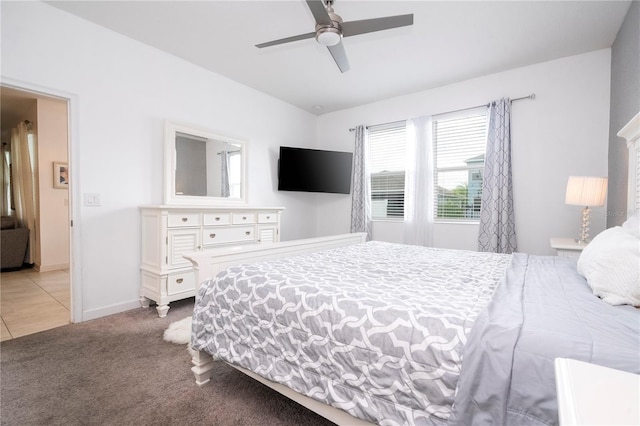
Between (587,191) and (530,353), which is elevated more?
(587,191)

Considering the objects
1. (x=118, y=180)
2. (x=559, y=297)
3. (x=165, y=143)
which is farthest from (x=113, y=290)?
(x=559, y=297)

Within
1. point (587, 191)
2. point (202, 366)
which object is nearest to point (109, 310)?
point (202, 366)

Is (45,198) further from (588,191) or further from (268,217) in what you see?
(588,191)

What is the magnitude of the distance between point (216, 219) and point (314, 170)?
181 centimetres

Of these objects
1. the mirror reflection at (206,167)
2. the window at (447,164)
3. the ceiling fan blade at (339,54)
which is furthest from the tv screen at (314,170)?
the ceiling fan blade at (339,54)

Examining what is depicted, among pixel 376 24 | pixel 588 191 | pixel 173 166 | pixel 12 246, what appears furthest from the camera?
pixel 12 246

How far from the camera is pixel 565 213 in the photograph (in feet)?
10.2

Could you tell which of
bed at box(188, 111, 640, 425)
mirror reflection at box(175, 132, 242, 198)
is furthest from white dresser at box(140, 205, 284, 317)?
bed at box(188, 111, 640, 425)

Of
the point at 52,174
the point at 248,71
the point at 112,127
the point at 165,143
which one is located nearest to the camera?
the point at 112,127

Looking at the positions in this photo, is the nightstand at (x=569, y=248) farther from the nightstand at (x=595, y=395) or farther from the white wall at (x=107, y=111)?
the white wall at (x=107, y=111)

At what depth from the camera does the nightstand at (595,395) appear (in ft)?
1.38

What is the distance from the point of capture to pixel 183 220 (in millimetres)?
2783

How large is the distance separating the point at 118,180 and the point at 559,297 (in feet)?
10.9

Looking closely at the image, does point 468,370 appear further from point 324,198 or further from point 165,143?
point 324,198
